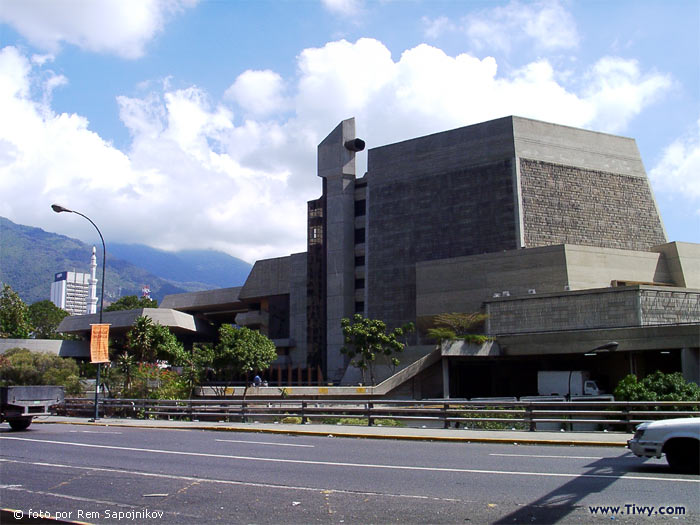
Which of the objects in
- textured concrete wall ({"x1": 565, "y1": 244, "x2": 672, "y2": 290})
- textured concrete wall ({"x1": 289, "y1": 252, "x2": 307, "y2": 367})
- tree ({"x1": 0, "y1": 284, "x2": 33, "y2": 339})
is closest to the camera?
textured concrete wall ({"x1": 565, "y1": 244, "x2": 672, "y2": 290})

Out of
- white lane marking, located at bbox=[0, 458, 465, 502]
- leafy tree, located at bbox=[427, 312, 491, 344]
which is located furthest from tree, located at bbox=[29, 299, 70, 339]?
white lane marking, located at bbox=[0, 458, 465, 502]

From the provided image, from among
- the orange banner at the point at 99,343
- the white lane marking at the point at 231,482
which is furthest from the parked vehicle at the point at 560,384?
the white lane marking at the point at 231,482

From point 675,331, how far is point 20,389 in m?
37.6

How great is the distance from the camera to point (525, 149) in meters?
66.4

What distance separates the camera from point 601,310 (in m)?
49.3

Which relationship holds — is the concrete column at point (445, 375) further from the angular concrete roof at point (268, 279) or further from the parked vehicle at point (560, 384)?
the angular concrete roof at point (268, 279)

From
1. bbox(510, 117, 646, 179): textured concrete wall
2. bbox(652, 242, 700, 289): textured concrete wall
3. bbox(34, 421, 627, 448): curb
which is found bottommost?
bbox(34, 421, 627, 448): curb

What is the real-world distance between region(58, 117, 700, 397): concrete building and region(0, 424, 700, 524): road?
32651 mm

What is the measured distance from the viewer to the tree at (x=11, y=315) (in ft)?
341

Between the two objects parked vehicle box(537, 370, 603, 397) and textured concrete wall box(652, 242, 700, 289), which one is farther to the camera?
textured concrete wall box(652, 242, 700, 289)

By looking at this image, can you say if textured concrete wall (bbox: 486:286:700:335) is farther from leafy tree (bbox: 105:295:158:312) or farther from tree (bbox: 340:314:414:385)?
leafy tree (bbox: 105:295:158:312)

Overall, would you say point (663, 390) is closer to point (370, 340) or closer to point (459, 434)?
point (459, 434)

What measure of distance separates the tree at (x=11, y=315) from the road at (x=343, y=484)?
9876 centimetres

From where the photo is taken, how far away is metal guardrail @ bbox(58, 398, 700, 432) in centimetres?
1994
